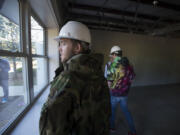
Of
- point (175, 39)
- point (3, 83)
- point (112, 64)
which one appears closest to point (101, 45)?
point (112, 64)

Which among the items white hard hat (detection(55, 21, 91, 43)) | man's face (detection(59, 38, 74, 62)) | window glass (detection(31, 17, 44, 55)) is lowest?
man's face (detection(59, 38, 74, 62))

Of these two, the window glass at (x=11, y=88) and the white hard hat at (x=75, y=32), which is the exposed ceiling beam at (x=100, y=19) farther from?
the white hard hat at (x=75, y=32)

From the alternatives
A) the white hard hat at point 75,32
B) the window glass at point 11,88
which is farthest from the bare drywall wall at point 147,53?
the white hard hat at point 75,32

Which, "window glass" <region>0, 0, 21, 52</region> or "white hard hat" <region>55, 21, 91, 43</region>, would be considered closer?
"white hard hat" <region>55, 21, 91, 43</region>

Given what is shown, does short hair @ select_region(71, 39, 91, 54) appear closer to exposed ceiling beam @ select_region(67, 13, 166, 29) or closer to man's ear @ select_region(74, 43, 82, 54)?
man's ear @ select_region(74, 43, 82, 54)

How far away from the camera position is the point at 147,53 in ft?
15.7

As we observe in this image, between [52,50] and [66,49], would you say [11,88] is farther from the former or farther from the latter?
[52,50]

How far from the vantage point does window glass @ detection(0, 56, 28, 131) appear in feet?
3.31

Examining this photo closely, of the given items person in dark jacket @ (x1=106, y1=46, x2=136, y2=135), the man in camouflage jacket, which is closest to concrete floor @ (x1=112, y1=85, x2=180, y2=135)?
person in dark jacket @ (x1=106, y1=46, x2=136, y2=135)

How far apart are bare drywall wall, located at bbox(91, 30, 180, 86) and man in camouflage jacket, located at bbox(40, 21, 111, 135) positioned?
3430mm

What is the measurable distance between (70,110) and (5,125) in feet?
3.10

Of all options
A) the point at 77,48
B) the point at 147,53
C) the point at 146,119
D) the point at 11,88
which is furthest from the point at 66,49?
the point at 147,53

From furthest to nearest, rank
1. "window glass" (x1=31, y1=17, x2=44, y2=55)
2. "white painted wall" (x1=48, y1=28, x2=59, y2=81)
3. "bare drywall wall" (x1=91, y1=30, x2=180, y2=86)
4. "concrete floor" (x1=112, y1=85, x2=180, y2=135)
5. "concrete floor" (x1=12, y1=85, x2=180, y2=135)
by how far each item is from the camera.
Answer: "bare drywall wall" (x1=91, y1=30, x2=180, y2=86), "white painted wall" (x1=48, y1=28, x2=59, y2=81), "concrete floor" (x1=112, y1=85, x2=180, y2=135), "window glass" (x1=31, y1=17, x2=44, y2=55), "concrete floor" (x1=12, y1=85, x2=180, y2=135)

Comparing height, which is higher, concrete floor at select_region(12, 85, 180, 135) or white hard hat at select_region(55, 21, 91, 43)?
white hard hat at select_region(55, 21, 91, 43)
